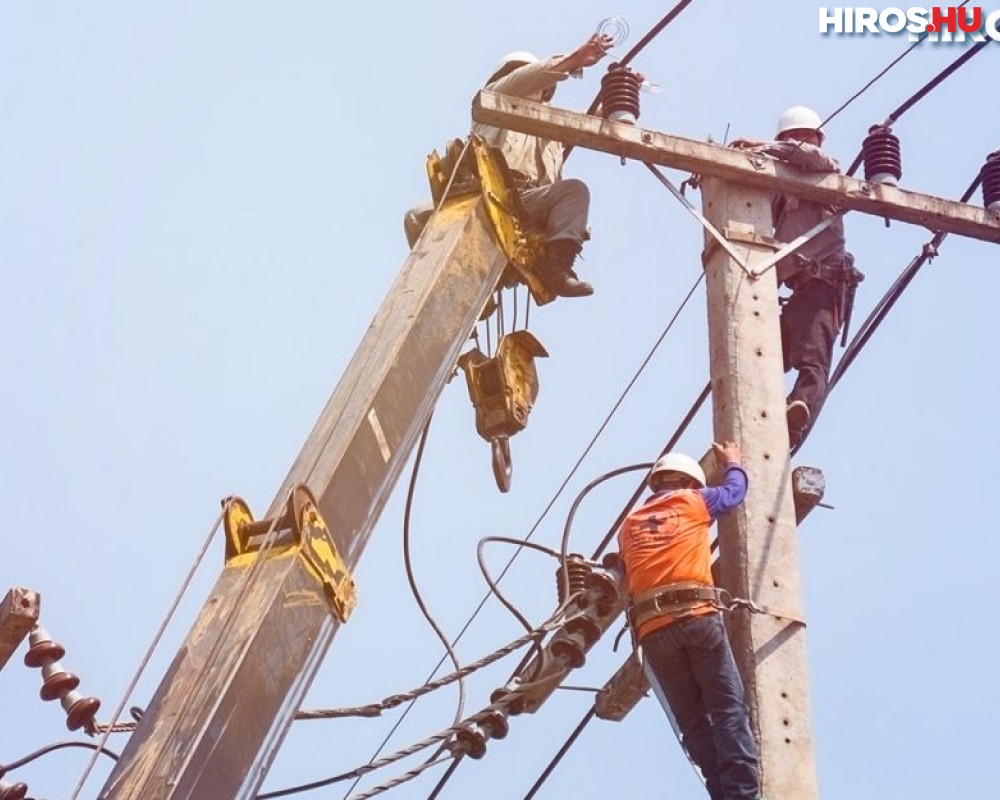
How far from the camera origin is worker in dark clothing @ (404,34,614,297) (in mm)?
8875

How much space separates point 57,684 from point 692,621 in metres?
2.47

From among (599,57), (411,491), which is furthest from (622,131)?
(411,491)

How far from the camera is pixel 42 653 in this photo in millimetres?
7113

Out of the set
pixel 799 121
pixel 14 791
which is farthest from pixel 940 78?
pixel 14 791

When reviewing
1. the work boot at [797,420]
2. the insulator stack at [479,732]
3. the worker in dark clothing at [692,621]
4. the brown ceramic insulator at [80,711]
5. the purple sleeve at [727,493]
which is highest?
the work boot at [797,420]

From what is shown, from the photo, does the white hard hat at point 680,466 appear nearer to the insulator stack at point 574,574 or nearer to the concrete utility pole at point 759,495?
the concrete utility pole at point 759,495

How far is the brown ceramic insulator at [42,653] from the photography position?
7.10m

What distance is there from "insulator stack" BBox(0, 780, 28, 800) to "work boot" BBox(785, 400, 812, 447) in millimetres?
3855

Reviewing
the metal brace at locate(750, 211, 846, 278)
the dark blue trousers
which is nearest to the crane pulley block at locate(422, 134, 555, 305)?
the metal brace at locate(750, 211, 846, 278)

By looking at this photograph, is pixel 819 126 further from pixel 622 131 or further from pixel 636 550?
pixel 636 550

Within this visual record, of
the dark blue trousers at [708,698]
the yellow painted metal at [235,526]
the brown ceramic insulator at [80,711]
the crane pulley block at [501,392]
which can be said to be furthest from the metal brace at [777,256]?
the brown ceramic insulator at [80,711]

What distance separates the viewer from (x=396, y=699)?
7.63m

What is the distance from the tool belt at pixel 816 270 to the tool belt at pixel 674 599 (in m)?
3.17

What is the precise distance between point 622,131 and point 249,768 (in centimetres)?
418
